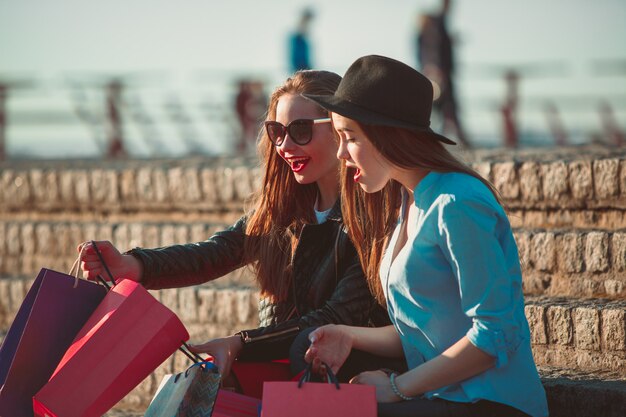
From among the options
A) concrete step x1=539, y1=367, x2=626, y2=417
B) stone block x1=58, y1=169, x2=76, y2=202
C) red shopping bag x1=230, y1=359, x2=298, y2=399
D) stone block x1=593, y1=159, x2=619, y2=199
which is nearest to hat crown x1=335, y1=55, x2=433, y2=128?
red shopping bag x1=230, y1=359, x2=298, y2=399

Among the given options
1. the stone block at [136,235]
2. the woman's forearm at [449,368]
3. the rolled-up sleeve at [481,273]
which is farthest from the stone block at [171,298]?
the rolled-up sleeve at [481,273]

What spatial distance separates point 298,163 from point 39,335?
0.98 metres

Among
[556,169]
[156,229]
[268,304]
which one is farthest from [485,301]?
[156,229]

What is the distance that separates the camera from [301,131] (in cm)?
341

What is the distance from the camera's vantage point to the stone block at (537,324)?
3.77 meters

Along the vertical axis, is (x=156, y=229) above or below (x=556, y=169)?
below

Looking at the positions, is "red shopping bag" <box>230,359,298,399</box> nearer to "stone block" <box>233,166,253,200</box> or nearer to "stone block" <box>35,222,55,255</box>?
"stone block" <box>233,166,253,200</box>

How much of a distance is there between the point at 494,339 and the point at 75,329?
1240mm

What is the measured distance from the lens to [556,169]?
4.52 metres

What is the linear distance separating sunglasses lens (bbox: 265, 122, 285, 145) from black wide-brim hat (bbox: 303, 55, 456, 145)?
0.64 metres

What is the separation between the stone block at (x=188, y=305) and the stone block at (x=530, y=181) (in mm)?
1574

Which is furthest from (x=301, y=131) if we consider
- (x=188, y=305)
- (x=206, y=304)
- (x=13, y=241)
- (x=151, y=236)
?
(x=13, y=241)

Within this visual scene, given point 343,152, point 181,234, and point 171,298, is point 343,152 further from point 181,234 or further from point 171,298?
point 181,234

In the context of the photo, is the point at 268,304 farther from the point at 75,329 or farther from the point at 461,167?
the point at 461,167
